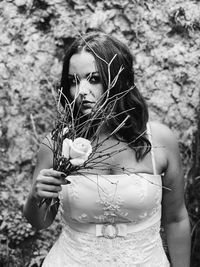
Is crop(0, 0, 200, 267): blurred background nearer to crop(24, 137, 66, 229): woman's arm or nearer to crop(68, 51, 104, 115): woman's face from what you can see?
crop(24, 137, 66, 229): woman's arm

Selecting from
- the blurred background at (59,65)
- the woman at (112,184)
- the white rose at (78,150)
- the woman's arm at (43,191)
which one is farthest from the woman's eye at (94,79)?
the blurred background at (59,65)

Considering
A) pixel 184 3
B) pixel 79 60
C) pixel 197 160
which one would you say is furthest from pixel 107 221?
pixel 184 3

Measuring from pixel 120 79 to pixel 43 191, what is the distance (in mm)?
706

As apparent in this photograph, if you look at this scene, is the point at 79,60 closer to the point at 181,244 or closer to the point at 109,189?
the point at 109,189

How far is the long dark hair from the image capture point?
7.96ft

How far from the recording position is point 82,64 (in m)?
2.41

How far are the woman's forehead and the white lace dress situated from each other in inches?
18.5

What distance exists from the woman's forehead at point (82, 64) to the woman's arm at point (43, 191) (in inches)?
14.6

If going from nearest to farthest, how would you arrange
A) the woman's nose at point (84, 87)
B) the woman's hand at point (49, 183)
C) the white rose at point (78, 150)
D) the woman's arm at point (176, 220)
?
the white rose at point (78, 150)
the woman's hand at point (49, 183)
the woman's nose at point (84, 87)
the woman's arm at point (176, 220)

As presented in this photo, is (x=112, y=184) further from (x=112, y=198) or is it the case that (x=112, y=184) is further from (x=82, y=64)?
(x=82, y=64)

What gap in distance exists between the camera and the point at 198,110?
12.2ft

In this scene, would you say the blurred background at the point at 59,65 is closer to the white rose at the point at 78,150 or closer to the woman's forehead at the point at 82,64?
the woman's forehead at the point at 82,64

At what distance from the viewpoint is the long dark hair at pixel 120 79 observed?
2.43 metres

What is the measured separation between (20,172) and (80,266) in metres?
1.44
